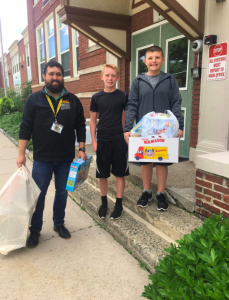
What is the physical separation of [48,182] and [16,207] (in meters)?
0.44

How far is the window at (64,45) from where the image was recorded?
31.8 feet

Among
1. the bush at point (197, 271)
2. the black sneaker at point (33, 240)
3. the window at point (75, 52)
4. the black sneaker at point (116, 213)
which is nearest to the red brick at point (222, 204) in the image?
the bush at point (197, 271)

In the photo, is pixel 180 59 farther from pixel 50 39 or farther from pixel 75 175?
pixel 50 39

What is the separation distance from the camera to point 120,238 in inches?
110

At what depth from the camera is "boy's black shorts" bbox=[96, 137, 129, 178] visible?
282 cm

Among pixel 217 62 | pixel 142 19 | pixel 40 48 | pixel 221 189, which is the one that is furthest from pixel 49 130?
pixel 40 48

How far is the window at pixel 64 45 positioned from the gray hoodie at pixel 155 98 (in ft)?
25.8

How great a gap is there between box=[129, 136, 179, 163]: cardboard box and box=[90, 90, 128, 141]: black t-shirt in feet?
1.62

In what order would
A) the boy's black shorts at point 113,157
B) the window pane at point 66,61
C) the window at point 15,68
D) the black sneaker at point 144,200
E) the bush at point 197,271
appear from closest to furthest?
the bush at point 197,271 → the boy's black shorts at point 113,157 → the black sneaker at point 144,200 → the window pane at point 66,61 → the window at point 15,68

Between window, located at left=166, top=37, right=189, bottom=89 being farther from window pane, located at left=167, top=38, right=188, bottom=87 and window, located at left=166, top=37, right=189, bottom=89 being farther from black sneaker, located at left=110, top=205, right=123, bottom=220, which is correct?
black sneaker, located at left=110, top=205, right=123, bottom=220

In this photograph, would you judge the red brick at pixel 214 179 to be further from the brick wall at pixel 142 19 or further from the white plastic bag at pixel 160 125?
the brick wall at pixel 142 19

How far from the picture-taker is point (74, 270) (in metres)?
2.39

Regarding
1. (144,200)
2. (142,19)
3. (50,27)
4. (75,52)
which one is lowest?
(144,200)

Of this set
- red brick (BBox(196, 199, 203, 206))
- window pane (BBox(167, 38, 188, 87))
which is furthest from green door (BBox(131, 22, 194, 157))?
red brick (BBox(196, 199, 203, 206))
